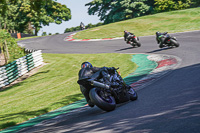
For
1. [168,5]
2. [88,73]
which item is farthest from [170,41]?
[168,5]

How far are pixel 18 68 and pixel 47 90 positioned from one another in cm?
676

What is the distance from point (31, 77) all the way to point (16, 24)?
54378 mm

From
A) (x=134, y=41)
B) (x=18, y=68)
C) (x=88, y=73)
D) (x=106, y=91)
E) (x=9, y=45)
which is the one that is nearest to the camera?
(x=106, y=91)

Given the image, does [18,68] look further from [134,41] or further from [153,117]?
[153,117]

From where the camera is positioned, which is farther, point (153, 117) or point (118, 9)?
point (118, 9)

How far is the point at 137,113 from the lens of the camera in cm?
622

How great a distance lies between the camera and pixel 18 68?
20.5 m

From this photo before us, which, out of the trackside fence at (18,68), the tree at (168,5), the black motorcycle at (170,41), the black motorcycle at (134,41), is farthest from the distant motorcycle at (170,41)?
the tree at (168,5)

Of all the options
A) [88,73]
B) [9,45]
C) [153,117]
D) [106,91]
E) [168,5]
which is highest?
[168,5]

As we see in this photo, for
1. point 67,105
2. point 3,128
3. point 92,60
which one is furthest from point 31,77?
point 3,128

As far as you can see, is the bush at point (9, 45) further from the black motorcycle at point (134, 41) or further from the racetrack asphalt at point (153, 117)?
the racetrack asphalt at point (153, 117)

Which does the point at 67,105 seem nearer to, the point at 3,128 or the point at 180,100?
the point at 3,128

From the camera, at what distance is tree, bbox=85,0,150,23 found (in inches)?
2564

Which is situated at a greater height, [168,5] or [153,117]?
[168,5]
